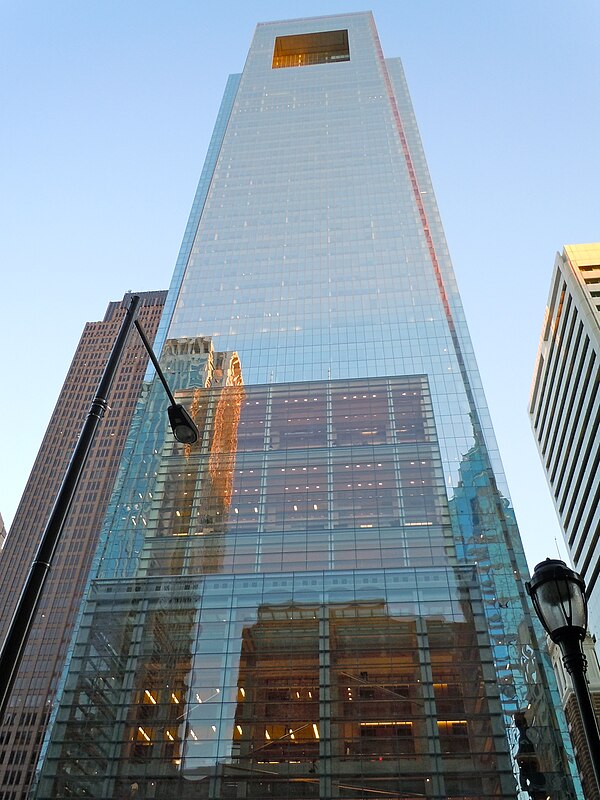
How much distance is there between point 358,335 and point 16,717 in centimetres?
6859

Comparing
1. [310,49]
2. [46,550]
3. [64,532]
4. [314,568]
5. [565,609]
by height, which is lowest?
[565,609]

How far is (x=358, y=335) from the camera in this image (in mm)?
51719

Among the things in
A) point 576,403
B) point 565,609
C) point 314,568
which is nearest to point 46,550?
point 565,609

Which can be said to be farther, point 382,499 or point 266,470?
point 266,470

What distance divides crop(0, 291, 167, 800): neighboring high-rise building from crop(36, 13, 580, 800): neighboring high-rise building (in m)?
55.8

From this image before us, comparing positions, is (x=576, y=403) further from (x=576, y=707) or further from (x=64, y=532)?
(x=64, y=532)

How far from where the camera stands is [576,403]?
7031 centimetres

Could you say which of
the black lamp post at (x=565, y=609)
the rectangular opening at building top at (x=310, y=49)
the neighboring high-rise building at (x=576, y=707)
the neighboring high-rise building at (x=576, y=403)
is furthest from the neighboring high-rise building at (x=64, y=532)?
the black lamp post at (x=565, y=609)

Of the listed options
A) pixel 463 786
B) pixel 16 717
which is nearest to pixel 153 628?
pixel 463 786

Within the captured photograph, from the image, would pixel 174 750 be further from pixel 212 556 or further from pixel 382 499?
pixel 382 499

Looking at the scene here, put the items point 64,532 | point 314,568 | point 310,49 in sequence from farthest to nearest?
point 310,49, point 64,532, point 314,568

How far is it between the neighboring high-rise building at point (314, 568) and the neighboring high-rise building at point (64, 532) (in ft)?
183

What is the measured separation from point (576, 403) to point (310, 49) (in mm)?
83886

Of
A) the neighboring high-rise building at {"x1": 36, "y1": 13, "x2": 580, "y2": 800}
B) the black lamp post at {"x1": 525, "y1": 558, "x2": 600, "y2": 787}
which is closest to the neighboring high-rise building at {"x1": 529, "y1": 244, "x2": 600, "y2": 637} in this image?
the neighboring high-rise building at {"x1": 36, "y1": 13, "x2": 580, "y2": 800}
